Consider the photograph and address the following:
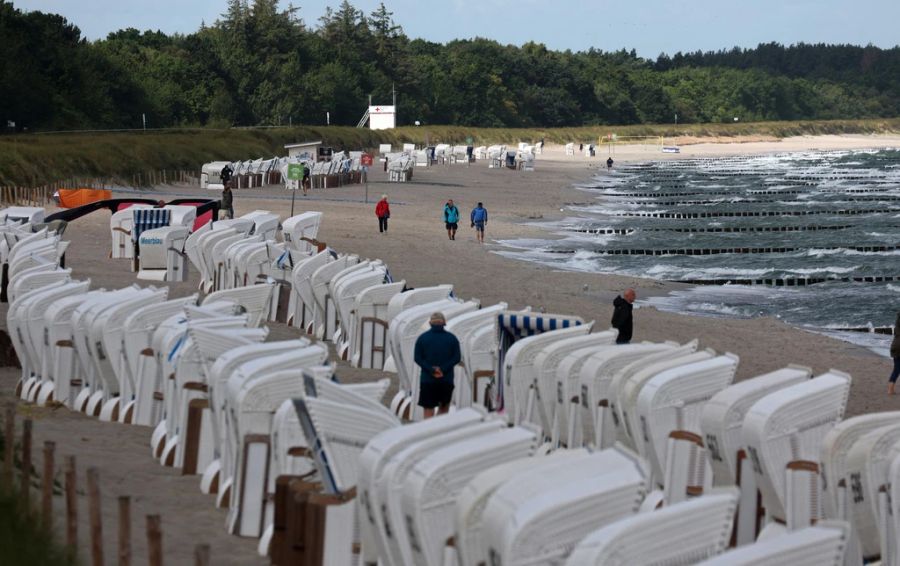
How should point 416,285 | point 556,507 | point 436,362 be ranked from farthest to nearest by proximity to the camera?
point 416,285 < point 436,362 < point 556,507

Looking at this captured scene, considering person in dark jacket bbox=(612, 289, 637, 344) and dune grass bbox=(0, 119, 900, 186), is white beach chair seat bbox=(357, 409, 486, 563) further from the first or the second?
dune grass bbox=(0, 119, 900, 186)

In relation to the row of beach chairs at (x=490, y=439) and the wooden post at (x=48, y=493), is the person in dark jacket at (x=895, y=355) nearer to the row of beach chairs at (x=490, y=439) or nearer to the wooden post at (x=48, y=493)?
the row of beach chairs at (x=490, y=439)

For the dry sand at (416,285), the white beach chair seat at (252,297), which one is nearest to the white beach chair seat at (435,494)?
the dry sand at (416,285)

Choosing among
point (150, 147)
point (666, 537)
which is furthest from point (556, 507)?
point (150, 147)

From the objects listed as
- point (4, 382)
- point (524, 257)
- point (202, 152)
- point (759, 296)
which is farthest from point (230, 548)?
point (202, 152)

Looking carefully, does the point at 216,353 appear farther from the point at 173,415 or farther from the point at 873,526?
the point at 873,526

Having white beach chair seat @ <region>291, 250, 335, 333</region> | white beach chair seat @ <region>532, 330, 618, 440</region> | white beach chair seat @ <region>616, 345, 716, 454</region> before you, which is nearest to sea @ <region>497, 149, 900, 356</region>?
white beach chair seat @ <region>291, 250, 335, 333</region>

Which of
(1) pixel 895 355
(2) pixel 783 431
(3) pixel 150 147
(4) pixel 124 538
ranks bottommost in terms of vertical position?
(3) pixel 150 147

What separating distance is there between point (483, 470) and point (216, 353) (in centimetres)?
445

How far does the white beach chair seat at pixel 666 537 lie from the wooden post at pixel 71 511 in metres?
3.20

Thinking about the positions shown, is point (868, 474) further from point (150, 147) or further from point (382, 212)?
point (150, 147)

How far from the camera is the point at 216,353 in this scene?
11055mm

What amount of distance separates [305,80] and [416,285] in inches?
3410

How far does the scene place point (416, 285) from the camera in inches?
1011
